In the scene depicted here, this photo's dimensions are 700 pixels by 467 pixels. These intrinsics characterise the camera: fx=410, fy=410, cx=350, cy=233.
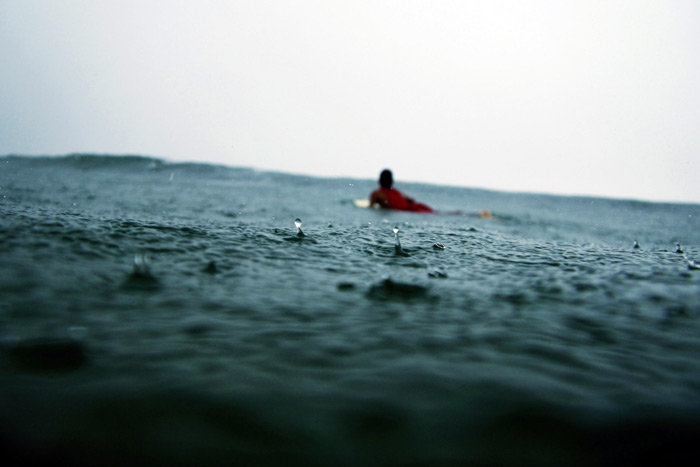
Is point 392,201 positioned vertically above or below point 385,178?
below

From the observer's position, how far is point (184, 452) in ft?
5.51

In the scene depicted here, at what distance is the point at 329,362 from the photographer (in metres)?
2.47

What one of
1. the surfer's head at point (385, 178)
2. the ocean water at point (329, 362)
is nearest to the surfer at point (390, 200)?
the surfer's head at point (385, 178)

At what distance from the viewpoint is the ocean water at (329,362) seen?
1750 mm

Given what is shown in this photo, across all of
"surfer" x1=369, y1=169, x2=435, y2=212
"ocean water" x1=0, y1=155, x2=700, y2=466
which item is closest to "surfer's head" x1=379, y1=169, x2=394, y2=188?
"surfer" x1=369, y1=169, x2=435, y2=212

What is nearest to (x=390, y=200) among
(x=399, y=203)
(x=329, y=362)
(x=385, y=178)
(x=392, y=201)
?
(x=392, y=201)

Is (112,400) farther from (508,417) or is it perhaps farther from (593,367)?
(593,367)

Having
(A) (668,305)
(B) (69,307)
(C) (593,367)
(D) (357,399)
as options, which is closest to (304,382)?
(D) (357,399)

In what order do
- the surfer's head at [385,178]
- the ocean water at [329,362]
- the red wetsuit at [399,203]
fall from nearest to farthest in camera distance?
the ocean water at [329,362] → the red wetsuit at [399,203] → the surfer's head at [385,178]

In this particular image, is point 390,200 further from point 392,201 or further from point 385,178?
point 385,178

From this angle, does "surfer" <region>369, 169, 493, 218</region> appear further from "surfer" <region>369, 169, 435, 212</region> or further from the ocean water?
the ocean water

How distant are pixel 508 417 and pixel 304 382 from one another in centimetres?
104

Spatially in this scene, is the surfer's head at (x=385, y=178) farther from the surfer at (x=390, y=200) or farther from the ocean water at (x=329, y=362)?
the ocean water at (x=329, y=362)

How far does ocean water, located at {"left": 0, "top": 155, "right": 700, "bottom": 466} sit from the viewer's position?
1.75m
